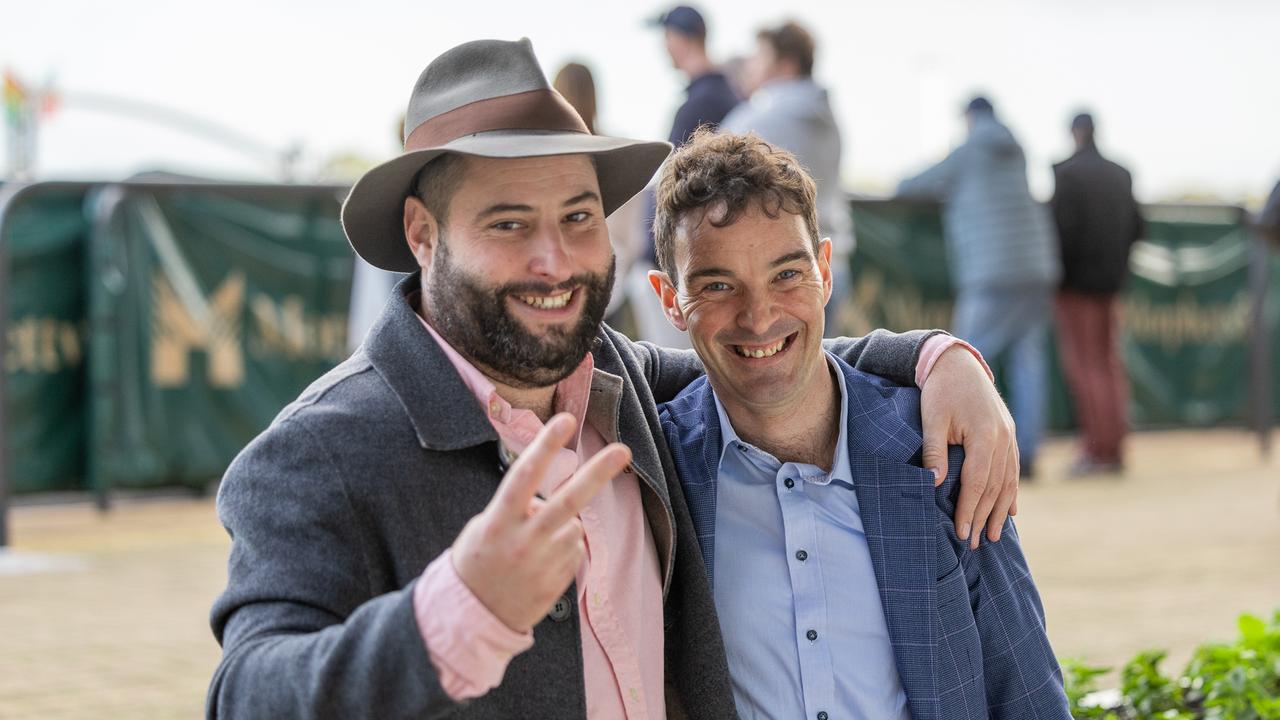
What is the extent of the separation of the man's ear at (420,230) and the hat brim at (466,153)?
0.10ft

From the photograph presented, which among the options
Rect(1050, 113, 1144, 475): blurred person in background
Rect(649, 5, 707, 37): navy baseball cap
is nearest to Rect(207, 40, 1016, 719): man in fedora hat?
Rect(649, 5, 707, 37): navy baseball cap

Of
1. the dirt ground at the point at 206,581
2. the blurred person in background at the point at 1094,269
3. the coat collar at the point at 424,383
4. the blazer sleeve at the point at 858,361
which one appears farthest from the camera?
the blurred person in background at the point at 1094,269

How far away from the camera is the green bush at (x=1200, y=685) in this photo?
3.07 meters

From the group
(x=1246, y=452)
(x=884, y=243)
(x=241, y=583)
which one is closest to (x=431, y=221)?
(x=241, y=583)

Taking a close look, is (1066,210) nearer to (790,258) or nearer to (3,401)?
Answer: (3,401)

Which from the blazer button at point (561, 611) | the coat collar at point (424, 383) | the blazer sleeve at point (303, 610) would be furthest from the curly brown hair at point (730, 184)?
the blazer sleeve at point (303, 610)

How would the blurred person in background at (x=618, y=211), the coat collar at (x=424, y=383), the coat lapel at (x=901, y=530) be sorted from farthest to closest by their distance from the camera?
the blurred person in background at (x=618, y=211)
the coat lapel at (x=901, y=530)
the coat collar at (x=424, y=383)

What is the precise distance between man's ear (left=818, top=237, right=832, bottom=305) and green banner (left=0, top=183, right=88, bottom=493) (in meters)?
6.09

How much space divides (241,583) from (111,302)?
22.0 feet

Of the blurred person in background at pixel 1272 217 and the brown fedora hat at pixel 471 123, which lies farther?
the blurred person in background at pixel 1272 217

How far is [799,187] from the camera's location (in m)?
2.54

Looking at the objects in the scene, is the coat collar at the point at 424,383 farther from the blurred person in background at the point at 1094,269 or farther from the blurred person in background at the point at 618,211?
the blurred person in background at the point at 1094,269

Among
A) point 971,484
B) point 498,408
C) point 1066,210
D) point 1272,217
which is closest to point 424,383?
point 498,408

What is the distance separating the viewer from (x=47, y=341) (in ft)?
26.1
